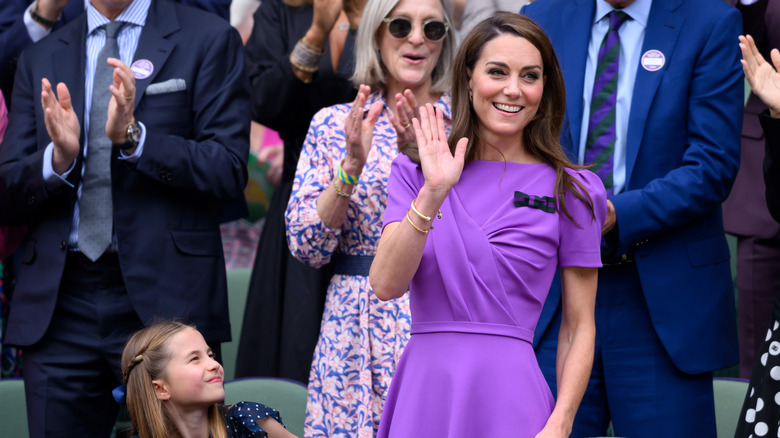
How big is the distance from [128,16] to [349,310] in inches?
56.1

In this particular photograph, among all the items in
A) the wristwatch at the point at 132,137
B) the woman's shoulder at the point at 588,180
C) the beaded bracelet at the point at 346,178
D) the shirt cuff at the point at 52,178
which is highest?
the woman's shoulder at the point at 588,180

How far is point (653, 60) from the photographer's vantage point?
356 centimetres

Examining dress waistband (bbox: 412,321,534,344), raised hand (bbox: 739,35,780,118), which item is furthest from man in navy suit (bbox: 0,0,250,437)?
raised hand (bbox: 739,35,780,118)

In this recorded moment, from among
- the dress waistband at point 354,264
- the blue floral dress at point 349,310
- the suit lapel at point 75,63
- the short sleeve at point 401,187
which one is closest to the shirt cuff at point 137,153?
the suit lapel at point 75,63

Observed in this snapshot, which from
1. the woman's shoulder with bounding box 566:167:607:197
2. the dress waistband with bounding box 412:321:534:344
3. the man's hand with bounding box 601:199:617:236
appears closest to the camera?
the dress waistband with bounding box 412:321:534:344

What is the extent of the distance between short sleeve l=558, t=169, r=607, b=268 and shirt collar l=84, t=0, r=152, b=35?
2.03 metres

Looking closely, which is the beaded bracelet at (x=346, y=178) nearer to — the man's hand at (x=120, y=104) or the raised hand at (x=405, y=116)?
the raised hand at (x=405, y=116)

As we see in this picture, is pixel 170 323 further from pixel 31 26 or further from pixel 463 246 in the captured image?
pixel 31 26

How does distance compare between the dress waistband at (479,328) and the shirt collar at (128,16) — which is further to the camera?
the shirt collar at (128,16)

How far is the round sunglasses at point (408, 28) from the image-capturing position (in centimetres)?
381

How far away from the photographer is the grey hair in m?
3.86

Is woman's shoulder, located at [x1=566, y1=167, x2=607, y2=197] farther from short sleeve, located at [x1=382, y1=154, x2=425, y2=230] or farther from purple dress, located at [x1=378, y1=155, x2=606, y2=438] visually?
short sleeve, located at [x1=382, y1=154, x2=425, y2=230]

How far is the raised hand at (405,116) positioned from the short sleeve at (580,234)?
86cm

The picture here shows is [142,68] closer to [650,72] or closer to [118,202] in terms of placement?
[118,202]
